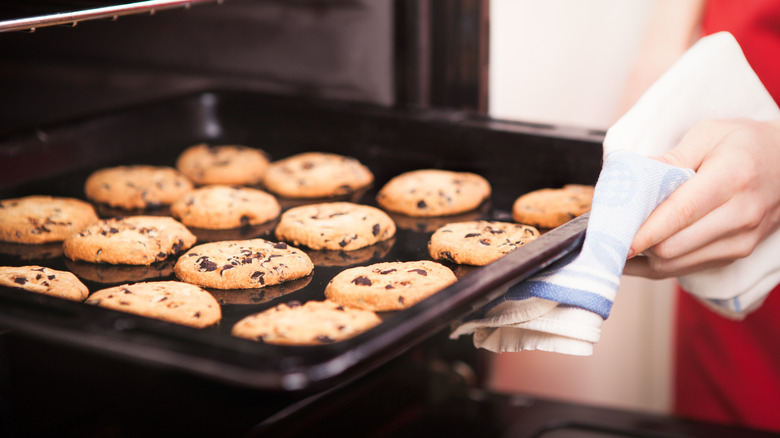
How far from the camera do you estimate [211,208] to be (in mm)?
1217

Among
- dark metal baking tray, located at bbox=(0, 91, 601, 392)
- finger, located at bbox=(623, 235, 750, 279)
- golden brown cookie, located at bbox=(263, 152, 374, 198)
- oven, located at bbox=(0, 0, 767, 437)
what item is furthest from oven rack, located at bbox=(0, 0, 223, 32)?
finger, located at bbox=(623, 235, 750, 279)

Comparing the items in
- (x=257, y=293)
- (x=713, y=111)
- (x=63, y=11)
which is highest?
(x=63, y=11)

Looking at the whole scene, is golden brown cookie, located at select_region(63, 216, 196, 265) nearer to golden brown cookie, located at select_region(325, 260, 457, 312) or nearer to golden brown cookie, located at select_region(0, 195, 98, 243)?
golden brown cookie, located at select_region(0, 195, 98, 243)

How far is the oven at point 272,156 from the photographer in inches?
24.9

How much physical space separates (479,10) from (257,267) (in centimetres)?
77

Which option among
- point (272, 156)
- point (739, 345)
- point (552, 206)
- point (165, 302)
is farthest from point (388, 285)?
point (739, 345)

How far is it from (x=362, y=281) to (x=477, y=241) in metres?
0.21

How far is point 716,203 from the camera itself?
873 millimetres

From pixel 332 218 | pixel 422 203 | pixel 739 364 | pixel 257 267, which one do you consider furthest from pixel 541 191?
pixel 739 364

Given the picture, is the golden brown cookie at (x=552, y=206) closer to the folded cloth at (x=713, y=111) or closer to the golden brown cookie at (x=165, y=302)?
the folded cloth at (x=713, y=111)

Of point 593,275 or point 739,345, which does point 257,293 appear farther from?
point 739,345

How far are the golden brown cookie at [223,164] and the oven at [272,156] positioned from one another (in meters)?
0.10

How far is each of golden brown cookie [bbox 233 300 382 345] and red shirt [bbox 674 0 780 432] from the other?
96 cm

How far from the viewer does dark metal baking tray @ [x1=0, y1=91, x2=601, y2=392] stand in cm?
57
